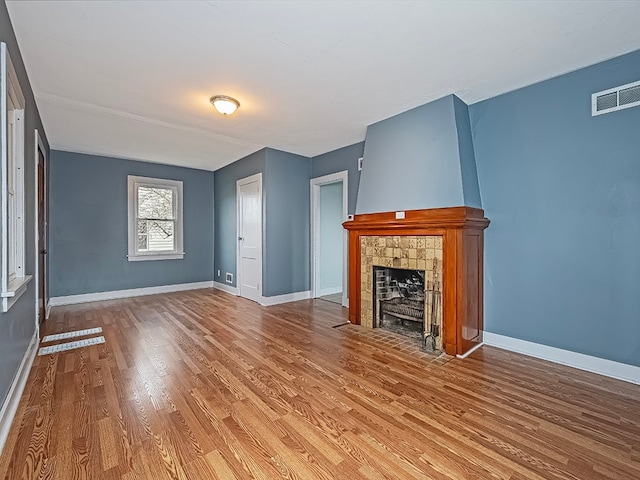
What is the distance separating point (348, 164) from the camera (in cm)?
484

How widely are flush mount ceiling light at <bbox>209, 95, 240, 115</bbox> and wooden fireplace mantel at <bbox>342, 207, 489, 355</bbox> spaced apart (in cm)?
Result: 213

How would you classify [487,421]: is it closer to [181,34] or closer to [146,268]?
[181,34]

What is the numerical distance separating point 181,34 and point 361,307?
128 inches

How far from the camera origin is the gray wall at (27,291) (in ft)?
5.98

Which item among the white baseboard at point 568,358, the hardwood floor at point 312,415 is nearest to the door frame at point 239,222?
the hardwood floor at point 312,415

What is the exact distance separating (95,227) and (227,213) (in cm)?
225

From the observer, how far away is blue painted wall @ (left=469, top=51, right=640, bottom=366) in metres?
2.41

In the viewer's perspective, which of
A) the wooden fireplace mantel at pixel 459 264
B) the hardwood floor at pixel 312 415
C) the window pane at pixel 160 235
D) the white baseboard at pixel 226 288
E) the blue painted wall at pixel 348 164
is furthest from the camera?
the window pane at pixel 160 235

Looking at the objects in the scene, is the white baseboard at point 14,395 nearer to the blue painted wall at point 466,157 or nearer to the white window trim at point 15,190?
the white window trim at point 15,190

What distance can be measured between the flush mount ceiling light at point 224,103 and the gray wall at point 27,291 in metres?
1.46

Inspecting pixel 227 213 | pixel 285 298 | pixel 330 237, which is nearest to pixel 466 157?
pixel 330 237

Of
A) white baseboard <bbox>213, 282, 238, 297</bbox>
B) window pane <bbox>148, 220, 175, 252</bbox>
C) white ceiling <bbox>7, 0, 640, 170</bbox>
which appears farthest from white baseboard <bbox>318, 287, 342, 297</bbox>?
window pane <bbox>148, 220, 175, 252</bbox>

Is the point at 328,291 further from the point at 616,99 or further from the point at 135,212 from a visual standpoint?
the point at 616,99

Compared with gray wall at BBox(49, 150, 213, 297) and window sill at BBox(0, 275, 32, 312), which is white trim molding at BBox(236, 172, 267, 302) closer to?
gray wall at BBox(49, 150, 213, 297)
